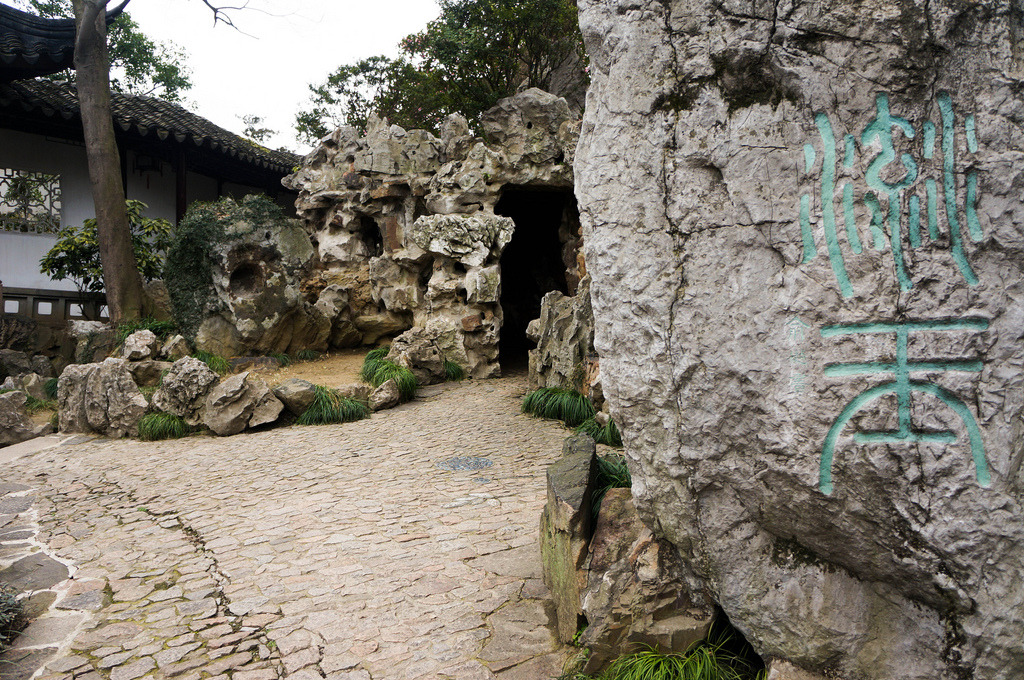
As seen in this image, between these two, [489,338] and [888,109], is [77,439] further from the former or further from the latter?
[888,109]

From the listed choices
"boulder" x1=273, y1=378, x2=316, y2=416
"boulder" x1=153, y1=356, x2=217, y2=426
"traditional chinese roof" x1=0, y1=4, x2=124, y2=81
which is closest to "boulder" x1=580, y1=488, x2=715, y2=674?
"boulder" x1=273, y1=378, x2=316, y2=416

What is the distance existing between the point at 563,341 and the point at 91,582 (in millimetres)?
5212

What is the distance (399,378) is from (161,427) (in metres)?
2.69

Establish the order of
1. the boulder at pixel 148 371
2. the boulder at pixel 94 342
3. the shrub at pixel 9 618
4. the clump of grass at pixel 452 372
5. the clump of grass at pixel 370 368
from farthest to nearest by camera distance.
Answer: the clump of grass at pixel 452 372 → the boulder at pixel 94 342 → the clump of grass at pixel 370 368 → the boulder at pixel 148 371 → the shrub at pixel 9 618

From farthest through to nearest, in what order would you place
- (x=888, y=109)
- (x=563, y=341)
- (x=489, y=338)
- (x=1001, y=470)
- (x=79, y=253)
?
(x=79, y=253) → (x=489, y=338) → (x=563, y=341) → (x=888, y=109) → (x=1001, y=470)

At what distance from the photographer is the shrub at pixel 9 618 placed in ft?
10.4

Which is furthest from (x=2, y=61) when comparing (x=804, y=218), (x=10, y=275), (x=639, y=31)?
(x=804, y=218)

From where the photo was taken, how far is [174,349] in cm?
876

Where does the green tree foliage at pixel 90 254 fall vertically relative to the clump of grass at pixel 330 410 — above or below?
above

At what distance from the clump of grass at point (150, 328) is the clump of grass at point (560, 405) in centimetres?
548

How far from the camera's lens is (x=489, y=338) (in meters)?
9.87

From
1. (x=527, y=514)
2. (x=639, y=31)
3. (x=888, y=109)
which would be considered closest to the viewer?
(x=888, y=109)

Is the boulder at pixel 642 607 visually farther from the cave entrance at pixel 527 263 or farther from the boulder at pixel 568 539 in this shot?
the cave entrance at pixel 527 263

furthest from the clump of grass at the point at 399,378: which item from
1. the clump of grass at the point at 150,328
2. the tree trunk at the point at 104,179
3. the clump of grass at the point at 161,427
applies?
the tree trunk at the point at 104,179
